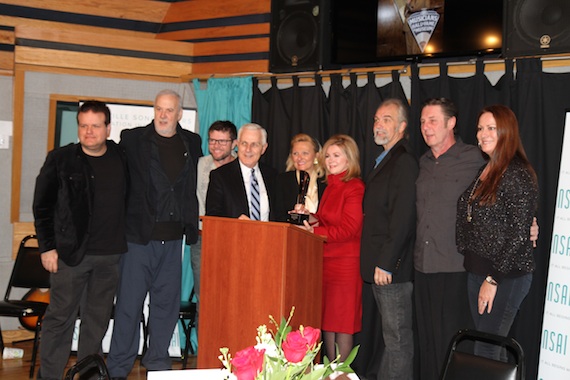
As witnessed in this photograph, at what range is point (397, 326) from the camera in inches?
173

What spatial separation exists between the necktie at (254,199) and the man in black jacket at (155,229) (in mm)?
435

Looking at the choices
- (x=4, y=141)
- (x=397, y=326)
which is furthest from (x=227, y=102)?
(x=397, y=326)

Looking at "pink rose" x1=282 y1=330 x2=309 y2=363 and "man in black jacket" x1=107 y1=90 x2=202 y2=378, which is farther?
"man in black jacket" x1=107 y1=90 x2=202 y2=378

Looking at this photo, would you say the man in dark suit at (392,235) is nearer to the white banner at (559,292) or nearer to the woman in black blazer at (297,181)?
the woman in black blazer at (297,181)

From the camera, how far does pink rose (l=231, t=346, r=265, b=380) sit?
5.58 feet

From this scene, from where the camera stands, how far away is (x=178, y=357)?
18.3ft

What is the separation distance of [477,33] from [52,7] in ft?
12.9

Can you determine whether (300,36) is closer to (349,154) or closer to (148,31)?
(349,154)

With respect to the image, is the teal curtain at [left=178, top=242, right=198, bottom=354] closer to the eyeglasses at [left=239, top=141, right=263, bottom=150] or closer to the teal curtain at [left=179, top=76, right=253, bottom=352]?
the teal curtain at [left=179, top=76, right=253, bottom=352]

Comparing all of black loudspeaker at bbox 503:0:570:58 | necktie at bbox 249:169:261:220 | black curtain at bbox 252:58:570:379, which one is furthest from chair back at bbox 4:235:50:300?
black loudspeaker at bbox 503:0:570:58

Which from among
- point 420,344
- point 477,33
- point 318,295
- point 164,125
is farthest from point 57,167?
point 477,33

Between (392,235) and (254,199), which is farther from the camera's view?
(254,199)

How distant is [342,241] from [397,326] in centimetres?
64

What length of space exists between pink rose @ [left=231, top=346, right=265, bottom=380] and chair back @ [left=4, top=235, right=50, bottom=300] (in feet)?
13.7
